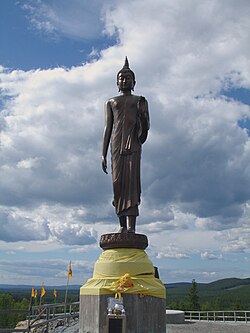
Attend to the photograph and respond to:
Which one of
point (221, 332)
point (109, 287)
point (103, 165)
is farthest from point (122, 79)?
point (221, 332)

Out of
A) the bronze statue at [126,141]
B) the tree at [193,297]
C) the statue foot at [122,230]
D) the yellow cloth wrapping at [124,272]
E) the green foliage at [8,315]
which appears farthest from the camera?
the green foliage at [8,315]

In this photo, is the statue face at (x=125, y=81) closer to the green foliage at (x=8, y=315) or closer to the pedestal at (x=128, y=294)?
the pedestal at (x=128, y=294)

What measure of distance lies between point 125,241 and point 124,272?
60 centimetres

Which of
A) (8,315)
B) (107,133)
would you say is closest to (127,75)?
(107,133)

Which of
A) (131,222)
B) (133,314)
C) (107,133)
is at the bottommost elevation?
(133,314)

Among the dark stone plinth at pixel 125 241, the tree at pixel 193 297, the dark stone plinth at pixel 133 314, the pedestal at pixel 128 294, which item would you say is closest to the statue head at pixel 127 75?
the dark stone plinth at pixel 125 241

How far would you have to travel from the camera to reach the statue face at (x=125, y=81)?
32.5 ft

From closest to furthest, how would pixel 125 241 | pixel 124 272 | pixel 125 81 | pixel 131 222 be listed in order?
pixel 124 272 → pixel 125 241 → pixel 131 222 → pixel 125 81

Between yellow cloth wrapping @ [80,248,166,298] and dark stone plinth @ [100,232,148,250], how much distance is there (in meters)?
0.08

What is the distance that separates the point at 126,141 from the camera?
9578 mm

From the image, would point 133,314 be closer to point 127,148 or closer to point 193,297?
point 127,148

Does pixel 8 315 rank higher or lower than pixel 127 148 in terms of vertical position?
lower

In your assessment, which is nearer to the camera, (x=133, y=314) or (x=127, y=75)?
(x=133, y=314)

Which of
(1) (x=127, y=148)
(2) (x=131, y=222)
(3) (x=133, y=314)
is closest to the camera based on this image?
(3) (x=133, y=314)
